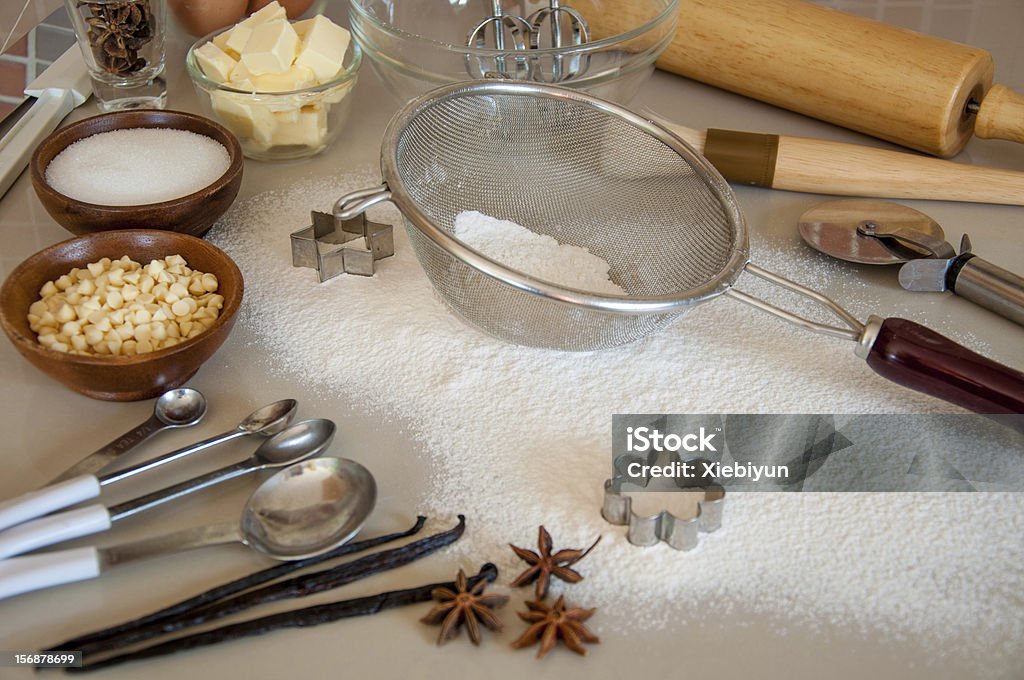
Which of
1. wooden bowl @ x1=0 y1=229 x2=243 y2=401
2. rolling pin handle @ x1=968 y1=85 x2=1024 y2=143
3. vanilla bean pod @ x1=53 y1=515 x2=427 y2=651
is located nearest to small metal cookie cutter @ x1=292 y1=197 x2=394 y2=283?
wooden bowl @ x1=0 y1=229 x2=243 y2=401

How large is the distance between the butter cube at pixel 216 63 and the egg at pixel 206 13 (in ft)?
0.66

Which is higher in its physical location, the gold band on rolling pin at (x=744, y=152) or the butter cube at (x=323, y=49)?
the butter cube at (x=323, y=49)

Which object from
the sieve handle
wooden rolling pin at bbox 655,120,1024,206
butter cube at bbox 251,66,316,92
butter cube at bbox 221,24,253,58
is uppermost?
butter cube at bbox 221,24,253,58

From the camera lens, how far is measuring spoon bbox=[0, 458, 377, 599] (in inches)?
27.5

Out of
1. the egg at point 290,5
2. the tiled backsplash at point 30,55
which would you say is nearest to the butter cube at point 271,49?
the egg at point 290,5

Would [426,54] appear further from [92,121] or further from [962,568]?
[962,568]

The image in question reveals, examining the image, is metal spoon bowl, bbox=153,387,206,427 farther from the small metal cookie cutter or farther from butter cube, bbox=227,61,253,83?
butter cube, bbox=227,61,253,83

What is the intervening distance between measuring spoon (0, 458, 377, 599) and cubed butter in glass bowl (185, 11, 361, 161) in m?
0.53

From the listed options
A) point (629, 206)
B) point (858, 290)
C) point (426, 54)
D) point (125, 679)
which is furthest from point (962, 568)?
point (426, 54)

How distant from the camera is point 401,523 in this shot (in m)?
0.79

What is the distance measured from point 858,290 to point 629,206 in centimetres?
26

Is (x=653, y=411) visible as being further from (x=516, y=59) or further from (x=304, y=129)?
(x=304, y=129)

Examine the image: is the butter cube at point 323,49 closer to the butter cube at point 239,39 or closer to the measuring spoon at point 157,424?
the butter cube at point 239,39

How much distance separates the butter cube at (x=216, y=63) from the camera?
115 centimetres
